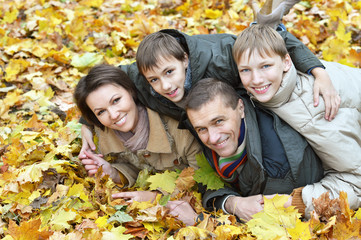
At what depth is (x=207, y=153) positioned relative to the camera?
9.98 feet

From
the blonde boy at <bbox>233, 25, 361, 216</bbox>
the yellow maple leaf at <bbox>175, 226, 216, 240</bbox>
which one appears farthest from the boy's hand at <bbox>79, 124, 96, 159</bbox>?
the blonde boy at <bbox>233, 25, 361, 216</bbox>

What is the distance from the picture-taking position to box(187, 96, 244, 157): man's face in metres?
2.66

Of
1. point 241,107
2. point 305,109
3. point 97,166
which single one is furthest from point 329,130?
point 97,166

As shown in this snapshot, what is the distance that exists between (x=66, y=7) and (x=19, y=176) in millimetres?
3878

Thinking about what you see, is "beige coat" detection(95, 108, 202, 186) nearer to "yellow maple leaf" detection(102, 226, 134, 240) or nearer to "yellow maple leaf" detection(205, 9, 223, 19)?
"yellow maple leaf" detection(102, 226, 134, 240)

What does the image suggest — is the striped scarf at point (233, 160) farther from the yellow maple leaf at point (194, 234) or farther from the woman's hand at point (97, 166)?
the woman's hand at point (97, 166)

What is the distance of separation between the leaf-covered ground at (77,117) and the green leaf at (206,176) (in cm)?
2

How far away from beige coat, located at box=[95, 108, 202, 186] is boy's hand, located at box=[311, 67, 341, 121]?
1.11 meters

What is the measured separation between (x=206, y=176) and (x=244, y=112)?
2.14 feet

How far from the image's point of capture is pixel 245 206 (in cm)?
278

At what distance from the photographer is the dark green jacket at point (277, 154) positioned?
8.57ft

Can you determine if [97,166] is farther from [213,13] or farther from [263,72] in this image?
[213,13]

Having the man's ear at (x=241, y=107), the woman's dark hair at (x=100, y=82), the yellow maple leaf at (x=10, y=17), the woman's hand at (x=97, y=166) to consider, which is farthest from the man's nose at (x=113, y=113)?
the yellow maple leaf at (x=10, y=17)

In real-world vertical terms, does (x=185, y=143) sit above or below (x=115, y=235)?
above
